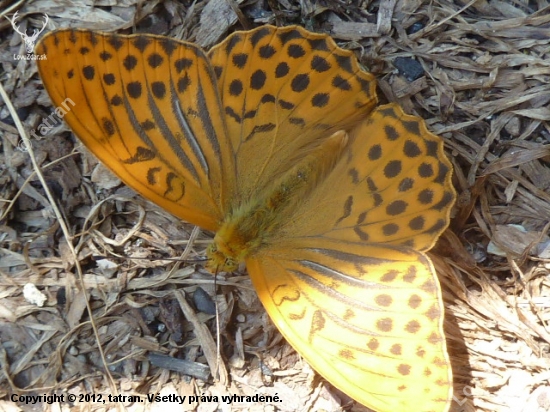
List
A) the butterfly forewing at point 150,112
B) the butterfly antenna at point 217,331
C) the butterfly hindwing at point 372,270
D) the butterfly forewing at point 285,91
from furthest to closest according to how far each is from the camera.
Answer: the butterfly antenna at point 217,331 → the butterfly forewing at point 285,91 → the butterfly forewing at point 150,112 → the butterfly hindwing at point 372,270

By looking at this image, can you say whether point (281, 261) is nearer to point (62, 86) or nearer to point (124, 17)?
point (62, 86)

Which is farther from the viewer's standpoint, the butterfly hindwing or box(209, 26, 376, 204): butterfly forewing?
box(209, 26, 376, 204): butterfly forewing

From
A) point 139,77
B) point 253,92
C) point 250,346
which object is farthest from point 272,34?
point 250,346

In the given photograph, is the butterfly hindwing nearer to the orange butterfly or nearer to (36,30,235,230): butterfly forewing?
the orange butterfly

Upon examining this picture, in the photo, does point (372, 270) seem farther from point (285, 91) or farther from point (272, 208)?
point (285, 91)

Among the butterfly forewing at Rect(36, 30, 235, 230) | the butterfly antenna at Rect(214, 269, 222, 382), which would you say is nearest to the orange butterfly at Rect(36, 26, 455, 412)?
the butterfly forewing at Rect(36, 30, 235, 230)

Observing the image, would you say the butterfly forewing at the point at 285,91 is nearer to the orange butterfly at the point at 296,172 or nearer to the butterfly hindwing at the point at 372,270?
the orange butterfly at the point at 296,172

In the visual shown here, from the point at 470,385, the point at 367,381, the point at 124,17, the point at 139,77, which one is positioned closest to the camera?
the point at 367,381

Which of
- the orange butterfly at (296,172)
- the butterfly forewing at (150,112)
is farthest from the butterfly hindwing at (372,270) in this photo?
the butterfly forewing at (150,112)
